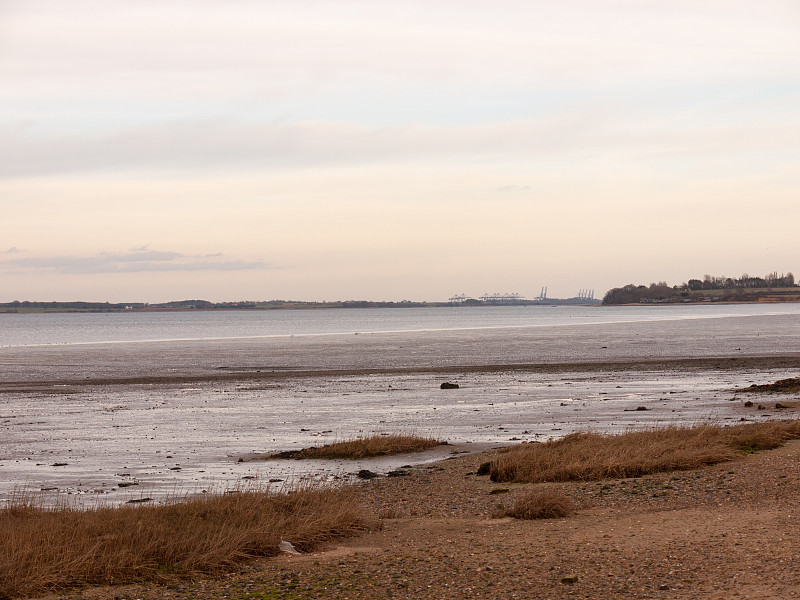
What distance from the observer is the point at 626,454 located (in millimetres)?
17828

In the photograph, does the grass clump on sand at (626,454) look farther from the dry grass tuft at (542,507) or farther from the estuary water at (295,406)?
the estuary water at (295,406)

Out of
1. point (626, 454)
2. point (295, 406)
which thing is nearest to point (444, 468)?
point (626, 454)

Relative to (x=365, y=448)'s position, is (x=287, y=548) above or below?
above

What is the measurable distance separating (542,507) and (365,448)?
950 centimetres

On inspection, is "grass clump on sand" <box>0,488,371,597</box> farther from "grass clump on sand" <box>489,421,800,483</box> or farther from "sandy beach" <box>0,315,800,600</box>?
"grass clump on sand" <box>489,421,800,483</box>

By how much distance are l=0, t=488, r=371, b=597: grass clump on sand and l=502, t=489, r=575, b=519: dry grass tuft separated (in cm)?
248

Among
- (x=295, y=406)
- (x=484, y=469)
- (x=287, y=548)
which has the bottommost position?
(x=295, y=406)

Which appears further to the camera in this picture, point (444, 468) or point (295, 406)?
point (295, 406)

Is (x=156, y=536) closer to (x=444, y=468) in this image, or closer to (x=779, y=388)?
(x=444, y=468)

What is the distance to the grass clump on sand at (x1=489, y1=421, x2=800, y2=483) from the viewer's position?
17.2 metres

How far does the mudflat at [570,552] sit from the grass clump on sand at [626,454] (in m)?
1.00

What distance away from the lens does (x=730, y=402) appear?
107 ft

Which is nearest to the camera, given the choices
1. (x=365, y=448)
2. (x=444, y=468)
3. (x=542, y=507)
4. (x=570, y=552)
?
(x=570, y=552)

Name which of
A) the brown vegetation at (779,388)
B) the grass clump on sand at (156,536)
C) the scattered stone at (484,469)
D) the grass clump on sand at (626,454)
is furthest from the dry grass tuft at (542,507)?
the brown vegetation at (779,388)
